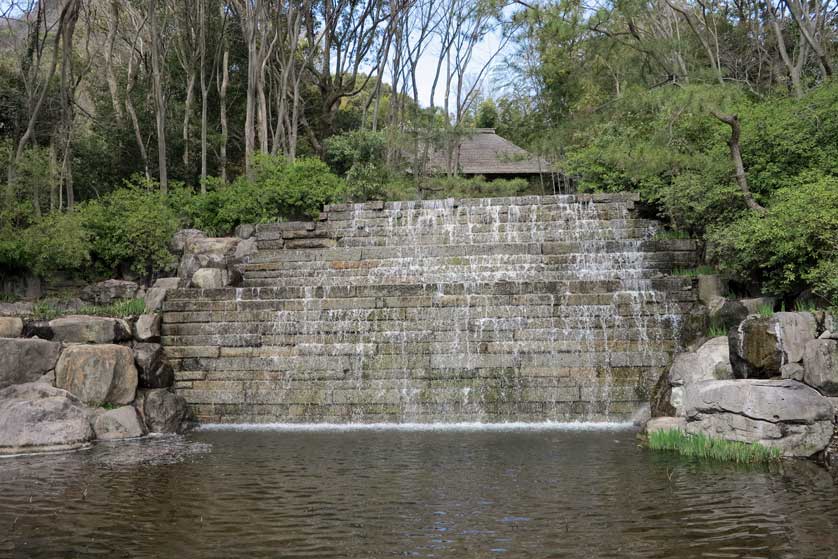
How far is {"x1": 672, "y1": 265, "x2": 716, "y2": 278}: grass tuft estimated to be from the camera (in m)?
12.9

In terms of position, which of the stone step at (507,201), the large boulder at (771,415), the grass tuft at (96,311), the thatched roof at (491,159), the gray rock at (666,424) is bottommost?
the gray rock at (666,424)

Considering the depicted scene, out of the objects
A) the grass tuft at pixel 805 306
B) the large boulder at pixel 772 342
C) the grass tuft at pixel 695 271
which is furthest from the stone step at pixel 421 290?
the large boulder at pixel 772 342

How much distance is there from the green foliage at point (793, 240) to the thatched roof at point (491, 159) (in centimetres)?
1606

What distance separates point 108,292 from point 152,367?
460 cm

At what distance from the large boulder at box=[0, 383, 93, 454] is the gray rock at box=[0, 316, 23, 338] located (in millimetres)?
1441

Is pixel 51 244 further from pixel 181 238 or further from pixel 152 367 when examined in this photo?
pixel 152 367

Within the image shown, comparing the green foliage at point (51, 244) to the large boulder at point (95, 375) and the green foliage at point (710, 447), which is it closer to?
the large boulder at point (95, 375)

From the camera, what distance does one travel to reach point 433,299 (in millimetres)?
12594

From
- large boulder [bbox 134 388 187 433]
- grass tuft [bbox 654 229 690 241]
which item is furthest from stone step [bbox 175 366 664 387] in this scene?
grass tuft [bbox 654 229 690 241]

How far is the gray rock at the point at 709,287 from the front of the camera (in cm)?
1220

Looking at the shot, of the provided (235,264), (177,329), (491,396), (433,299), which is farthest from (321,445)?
(235,264)

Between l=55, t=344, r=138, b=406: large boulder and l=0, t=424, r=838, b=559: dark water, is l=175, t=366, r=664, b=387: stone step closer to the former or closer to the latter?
l=55, t=344, r=138, b=406: large boulder

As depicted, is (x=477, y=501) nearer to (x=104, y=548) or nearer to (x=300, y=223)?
(x=104, y=548)

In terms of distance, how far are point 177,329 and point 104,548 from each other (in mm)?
8125
